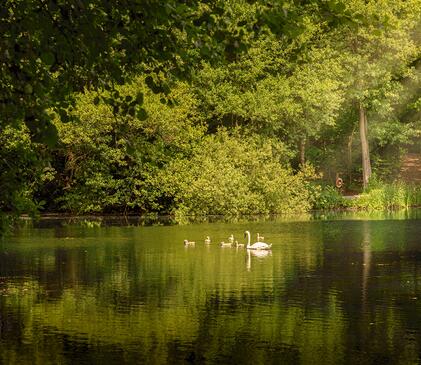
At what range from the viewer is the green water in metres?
17.5

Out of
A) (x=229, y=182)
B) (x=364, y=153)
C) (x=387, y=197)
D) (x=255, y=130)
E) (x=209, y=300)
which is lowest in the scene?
(x=209, y=300)

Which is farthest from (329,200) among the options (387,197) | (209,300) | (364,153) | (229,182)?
(209,300)

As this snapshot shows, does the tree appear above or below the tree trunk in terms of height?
above

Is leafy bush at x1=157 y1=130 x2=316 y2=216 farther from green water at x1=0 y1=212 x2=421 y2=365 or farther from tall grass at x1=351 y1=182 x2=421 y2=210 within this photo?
green water at x1=0 y1=212 x2=421 y2=365

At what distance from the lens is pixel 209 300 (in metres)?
23.4

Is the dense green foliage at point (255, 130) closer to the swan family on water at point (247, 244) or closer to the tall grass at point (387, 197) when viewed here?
the tall grass at point (387, 197)

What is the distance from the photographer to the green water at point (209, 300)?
17516 millimetres

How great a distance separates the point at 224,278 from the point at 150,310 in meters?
5.80

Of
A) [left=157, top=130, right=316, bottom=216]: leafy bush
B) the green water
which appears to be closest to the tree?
[left=157, top=130, right=316, bottom=216]: leafy bush

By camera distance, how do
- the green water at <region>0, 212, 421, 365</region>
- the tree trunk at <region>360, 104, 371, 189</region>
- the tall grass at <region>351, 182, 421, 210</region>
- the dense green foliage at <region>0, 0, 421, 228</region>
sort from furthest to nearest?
the tree trunk at <region>360, 104, 371, 189</region> < the tall grass at <region>351, 182, 421, 210</region> < the dense green foliage at <region>0, 0, 421, 228</region> < the green water at <region>0, 212, 421, 365</region>

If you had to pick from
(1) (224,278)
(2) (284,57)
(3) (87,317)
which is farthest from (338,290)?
(2) (284,57)

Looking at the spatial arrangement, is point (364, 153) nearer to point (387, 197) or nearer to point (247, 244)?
point (387, 197)

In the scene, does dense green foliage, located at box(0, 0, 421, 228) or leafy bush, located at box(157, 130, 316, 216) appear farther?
dense green foliage, located at box(0, 0, 421, 228)

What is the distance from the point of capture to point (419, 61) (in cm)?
6338
